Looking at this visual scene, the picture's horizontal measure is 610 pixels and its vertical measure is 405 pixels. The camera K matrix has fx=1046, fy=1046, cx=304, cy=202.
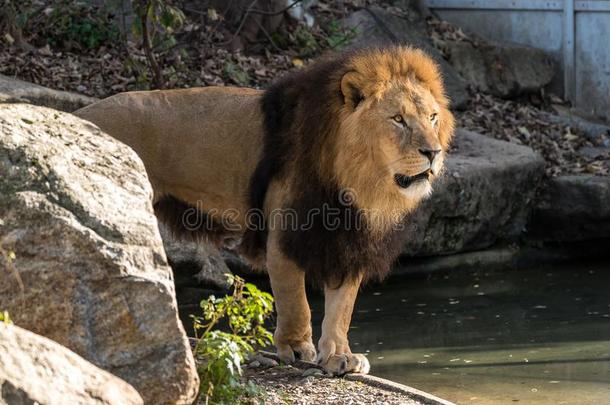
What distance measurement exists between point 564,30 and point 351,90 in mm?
8592

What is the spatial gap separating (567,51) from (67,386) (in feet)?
37.3

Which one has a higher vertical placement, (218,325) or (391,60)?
(391,60)

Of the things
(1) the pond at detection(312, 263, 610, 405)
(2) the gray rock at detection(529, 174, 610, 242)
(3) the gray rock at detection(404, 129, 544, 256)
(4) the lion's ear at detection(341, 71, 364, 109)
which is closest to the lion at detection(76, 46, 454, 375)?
(4) the lion's ear at detection(341, 71, 364, 109)

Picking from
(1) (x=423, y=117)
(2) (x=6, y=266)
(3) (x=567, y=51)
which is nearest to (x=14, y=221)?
(2) (x=6, y=266)

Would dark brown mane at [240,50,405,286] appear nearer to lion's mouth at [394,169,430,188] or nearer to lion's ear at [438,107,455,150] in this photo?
lion's mouth at [394,169,430,188]

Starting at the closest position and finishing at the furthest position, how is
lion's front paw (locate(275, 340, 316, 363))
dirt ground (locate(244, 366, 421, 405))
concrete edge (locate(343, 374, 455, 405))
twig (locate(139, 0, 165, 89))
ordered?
1. dirt ground (locate(244, 366, 421, 405))
2. concrete edge (locate(343, 374, 455, 405))
3. lion's front paw (locate(275, 340, 316, 363))
4. twig (locate(139, 0, 165, 89))

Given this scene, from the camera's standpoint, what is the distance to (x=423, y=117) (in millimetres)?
5090

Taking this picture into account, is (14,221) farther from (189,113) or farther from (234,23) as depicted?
(234,23)

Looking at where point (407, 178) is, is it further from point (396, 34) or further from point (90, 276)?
point (396, 34)

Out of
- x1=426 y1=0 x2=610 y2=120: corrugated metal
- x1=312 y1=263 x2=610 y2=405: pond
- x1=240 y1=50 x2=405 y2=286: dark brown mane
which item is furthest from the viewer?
x1=426 y1=0 x2=610 y2=120: corrugated metal

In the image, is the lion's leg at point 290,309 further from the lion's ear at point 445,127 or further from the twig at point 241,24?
the twig at point 241,24

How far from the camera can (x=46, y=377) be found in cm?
275

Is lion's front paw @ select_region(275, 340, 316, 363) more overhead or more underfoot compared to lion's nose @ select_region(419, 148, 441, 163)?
more underfoot

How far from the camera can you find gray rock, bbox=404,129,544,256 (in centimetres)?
952
